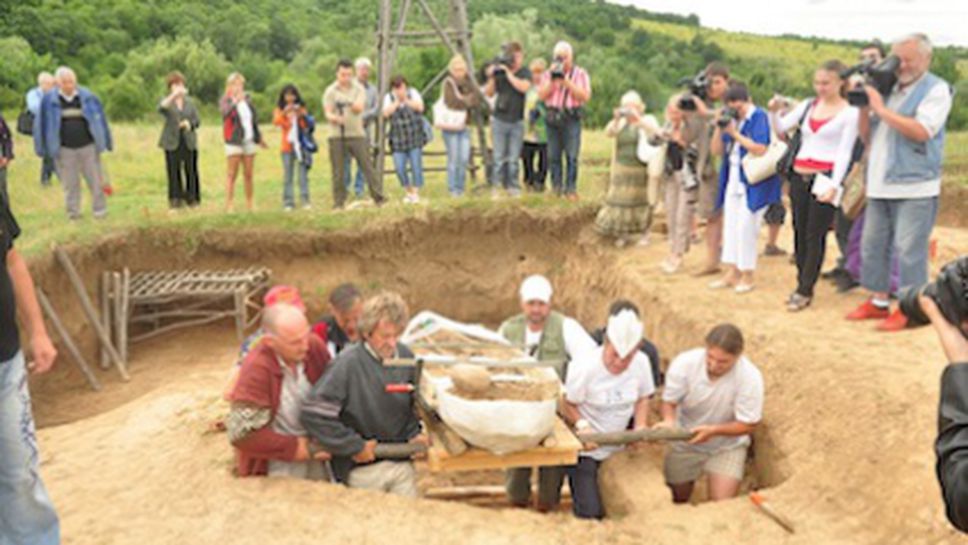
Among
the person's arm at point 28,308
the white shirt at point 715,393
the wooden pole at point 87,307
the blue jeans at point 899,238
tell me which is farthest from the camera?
the wooden pole at point 87,307

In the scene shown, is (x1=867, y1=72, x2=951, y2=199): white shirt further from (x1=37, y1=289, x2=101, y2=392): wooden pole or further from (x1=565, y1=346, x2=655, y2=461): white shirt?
(x1=37, y1=289, x2=101, y2=392): wooden pole

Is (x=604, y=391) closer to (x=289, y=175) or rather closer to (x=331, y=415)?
(x=331, y=415)

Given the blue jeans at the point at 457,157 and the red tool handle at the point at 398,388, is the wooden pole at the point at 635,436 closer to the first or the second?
the red tool handle at the point at 398,388

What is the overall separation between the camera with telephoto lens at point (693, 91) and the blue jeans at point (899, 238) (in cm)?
208

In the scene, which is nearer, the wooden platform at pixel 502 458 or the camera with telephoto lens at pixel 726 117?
the wooden platform at pixel 502 458

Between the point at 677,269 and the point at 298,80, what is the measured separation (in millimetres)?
24411

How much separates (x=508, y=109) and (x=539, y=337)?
481cm

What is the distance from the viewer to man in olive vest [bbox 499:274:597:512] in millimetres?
6297

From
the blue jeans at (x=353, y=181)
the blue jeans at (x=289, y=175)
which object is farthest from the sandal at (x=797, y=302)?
the blue jeans at (x=289, y=175)

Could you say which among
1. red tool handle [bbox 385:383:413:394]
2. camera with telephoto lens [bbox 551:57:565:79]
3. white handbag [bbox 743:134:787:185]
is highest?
camera with telephoto lens [bbox 551:57:565:79]

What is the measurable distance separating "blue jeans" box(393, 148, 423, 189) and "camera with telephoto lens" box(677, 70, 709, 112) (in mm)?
4603

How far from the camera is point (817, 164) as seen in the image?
7.07 meters

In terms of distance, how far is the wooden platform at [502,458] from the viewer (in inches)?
189

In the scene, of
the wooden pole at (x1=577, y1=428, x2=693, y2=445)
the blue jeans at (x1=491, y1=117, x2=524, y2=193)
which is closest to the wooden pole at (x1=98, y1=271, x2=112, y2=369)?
the blue jeans at (x1=491, y1=117, x2=524, y2=193)
